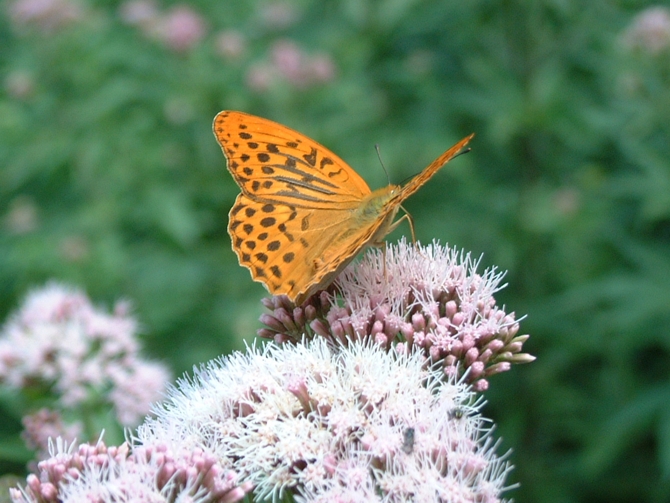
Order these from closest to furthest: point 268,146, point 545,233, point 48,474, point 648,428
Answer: point 48,474
point 268,146
point 648,428
point 545,233

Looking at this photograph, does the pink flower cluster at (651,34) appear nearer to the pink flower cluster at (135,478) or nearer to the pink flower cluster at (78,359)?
the pink flower cluster at (78,359)

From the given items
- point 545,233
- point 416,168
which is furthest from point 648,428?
point 416,168

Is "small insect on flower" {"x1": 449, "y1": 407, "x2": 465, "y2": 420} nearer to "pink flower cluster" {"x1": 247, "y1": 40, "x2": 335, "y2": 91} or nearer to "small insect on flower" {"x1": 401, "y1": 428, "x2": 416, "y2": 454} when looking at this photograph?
"small insect on flower" {"x1": 401, "y1": 428, "x2": 416, "y2": 454}

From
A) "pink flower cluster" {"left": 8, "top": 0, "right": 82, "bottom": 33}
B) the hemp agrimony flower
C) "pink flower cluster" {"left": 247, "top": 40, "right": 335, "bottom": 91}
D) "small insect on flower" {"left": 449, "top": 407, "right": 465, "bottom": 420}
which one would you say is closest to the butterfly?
the hemp agrimony flower

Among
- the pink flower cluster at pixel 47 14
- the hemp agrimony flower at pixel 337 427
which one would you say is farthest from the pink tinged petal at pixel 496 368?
the pink flower cluster at pixel 47 14

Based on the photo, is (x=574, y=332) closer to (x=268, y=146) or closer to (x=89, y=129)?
(x=268, y=146)
